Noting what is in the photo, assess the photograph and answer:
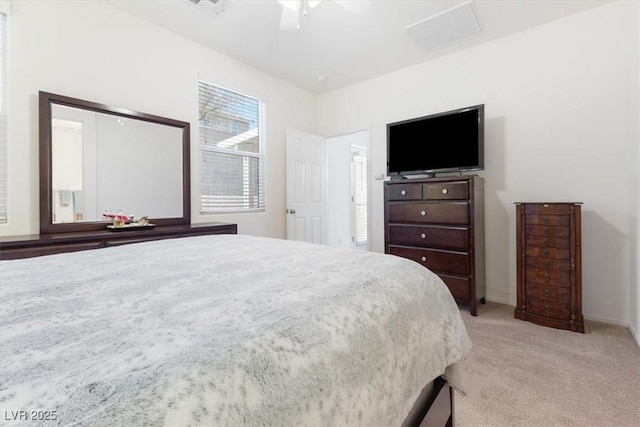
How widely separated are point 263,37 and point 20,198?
2.56 metres

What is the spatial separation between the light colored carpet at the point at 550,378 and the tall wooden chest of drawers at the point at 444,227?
1.64 feet

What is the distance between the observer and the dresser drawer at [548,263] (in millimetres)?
2432

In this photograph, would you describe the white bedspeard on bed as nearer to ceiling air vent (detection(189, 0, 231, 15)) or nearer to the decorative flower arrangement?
the decorative flower arrangement

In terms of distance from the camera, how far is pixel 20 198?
2.27 meters

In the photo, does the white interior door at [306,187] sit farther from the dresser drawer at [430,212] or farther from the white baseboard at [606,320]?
the white baseboard at [606,320]

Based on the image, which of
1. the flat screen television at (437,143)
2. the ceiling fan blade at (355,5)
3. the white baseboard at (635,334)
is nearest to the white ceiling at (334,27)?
the ceiling fan blade at (355,5)

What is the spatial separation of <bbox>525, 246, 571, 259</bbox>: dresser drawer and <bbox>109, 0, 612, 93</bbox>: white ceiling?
2.12 metres

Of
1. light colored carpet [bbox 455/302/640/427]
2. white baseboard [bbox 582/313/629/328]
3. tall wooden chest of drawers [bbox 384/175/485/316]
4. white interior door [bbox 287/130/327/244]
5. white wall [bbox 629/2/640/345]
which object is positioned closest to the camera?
light colored carpet [bbox 455/302/640/427]

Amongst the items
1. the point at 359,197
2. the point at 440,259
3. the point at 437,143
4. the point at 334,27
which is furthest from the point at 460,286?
the point at 359,197

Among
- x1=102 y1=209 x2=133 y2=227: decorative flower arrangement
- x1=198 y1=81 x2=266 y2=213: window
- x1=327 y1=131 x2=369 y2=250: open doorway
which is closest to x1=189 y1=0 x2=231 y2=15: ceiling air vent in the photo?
x1=198 y1=81 x2=266 y2=213: window

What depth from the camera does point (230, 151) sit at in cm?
365

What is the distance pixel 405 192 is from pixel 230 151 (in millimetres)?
2125

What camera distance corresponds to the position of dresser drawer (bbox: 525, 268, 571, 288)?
2.43 m

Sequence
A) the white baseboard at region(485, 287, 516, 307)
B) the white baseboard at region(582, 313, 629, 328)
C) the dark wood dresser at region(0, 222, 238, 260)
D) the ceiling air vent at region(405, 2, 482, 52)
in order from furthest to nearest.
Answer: the white baseboard at region(485, 287, 516, 307) < the ceiling air vent at region(405, 2, 482, 52) < the white baseboard at region(582, 313, 629, 328) < the dark wood dresser at region(0, 222, 238, 260)
